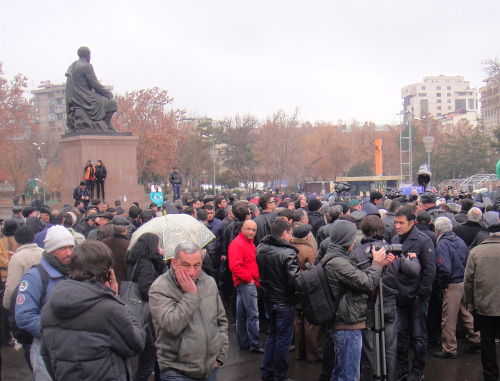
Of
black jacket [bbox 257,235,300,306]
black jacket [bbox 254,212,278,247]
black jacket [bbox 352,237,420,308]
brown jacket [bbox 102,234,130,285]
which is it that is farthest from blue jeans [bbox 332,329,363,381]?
black jacket [bbox 254,212,278,247]

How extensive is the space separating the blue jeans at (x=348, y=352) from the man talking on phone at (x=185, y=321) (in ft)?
4.65

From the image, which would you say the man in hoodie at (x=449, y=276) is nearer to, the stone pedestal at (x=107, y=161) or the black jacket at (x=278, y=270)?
the black jacket at (x=278, y=270)

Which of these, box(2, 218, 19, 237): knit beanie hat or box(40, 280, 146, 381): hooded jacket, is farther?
box(2, 218, 19, 237): knit beanie hat

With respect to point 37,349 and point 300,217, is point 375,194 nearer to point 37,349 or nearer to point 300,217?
point 300,217

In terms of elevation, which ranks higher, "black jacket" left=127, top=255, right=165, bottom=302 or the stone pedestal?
the stone pedestal

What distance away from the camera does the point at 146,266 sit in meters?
4.34

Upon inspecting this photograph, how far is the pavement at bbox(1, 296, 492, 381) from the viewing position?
5633mm

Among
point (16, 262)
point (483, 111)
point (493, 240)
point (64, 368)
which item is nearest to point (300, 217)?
point (493, 240)

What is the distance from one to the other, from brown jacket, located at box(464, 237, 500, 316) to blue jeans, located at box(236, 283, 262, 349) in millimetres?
2629

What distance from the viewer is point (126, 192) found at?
17.5 meters

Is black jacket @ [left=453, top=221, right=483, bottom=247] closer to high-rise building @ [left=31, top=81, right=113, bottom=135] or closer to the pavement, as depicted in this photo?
the pavement

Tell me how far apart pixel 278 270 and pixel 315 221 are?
11.1ft

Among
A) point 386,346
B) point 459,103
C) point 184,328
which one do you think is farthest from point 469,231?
point 459,103

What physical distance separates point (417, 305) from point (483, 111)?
311 feet
